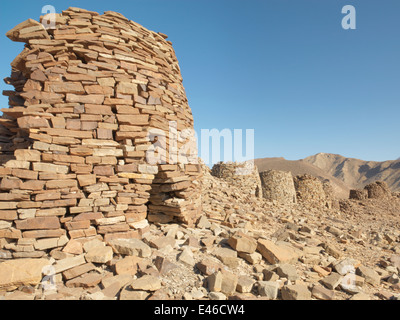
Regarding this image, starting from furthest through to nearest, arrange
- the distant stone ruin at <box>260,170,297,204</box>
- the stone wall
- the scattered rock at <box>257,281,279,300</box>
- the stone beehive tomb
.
Result: the distant stone ruin at <box>260,170,297,204</box>
the stone wall
the stone beehive tomb
the scattered rock at <box>257,281,279,300</box>

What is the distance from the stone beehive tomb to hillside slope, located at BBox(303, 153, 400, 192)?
60.4 m

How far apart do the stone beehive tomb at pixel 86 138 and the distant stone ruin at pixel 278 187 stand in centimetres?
1026

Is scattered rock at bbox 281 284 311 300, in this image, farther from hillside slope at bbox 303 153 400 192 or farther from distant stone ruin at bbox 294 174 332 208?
hillside slope at bbox 303 153 400 192

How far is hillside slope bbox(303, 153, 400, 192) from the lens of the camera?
55866 mm

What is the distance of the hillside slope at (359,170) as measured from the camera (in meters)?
55.9

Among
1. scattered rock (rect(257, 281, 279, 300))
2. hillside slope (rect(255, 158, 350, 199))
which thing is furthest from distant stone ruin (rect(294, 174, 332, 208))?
hillside slope (rect(255, 158, 350, 199))

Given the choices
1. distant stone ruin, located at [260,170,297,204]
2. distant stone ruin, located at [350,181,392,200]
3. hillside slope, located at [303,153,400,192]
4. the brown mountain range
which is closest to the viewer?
distant stone ruin, located at [260,170,297,204]

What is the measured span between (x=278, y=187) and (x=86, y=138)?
40.6ft

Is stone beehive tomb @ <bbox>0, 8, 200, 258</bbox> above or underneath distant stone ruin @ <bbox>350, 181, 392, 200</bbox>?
above

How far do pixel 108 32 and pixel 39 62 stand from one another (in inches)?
52.9

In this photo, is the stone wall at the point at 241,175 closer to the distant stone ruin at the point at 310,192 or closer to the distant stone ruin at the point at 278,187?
the distant stone ruin at the point at 278,187
